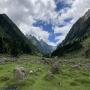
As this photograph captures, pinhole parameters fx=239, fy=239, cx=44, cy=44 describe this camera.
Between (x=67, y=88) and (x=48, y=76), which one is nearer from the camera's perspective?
(x=67, y=88)

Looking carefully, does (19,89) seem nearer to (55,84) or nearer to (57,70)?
(55,84)

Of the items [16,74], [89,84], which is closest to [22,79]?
[16,74]

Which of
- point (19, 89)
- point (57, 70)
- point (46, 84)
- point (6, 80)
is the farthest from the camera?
point (57, 70)

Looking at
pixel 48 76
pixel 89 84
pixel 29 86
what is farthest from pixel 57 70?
pixel 29 86

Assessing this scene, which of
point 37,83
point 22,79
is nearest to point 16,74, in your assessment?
point 22,79

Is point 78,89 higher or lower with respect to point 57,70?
lower

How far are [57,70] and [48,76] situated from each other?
14061 mm

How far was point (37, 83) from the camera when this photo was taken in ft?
194

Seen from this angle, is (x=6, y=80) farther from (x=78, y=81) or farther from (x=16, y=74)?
(x=78, y=81)

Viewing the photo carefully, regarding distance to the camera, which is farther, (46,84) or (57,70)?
(57,70)

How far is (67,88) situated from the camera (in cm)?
5562

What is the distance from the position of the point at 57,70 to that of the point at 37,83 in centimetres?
2158

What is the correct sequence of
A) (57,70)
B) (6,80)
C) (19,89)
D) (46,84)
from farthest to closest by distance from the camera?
(57,70), (6,80), (46,84), (19,89)

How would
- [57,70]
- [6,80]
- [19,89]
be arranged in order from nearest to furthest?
[19,89], [6,80], [57,70]
